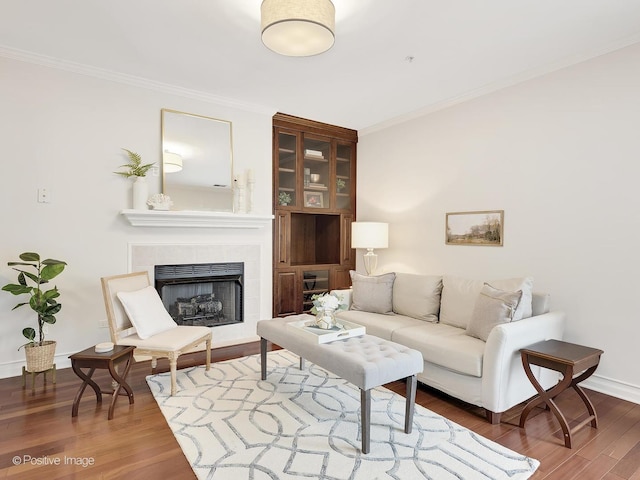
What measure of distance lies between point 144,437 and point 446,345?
2.11 meters

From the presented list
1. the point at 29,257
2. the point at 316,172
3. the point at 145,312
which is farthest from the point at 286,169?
the point at 29,257

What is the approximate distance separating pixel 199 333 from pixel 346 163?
3340 millimetres

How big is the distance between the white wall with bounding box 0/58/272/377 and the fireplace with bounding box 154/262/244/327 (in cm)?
39

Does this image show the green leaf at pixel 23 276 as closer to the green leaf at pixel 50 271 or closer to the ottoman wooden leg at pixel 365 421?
the green leaf at pixel 50 271

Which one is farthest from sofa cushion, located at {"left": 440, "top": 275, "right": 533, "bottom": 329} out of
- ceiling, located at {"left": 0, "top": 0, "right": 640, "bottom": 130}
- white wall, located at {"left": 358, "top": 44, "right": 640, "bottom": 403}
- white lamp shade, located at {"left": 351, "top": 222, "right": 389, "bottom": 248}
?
ceiling, located at {"left": 0, "top": 0, "right": 640, "bottom": 130}

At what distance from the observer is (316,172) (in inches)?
200

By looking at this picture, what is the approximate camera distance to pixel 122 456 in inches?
79.0

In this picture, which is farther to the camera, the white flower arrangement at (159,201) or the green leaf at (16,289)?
the white flower arrangement at (159,201)

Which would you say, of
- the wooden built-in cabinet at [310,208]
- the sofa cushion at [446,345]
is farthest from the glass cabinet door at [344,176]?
the sofa cushion at [446,345]

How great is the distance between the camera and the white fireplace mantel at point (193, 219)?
3522 millimetres

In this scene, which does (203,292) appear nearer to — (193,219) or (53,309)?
(193,219)

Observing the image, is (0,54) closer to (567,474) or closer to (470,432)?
(470,432)

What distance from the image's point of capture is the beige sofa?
7.84 feet

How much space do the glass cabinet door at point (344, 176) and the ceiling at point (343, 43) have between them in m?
1.35
